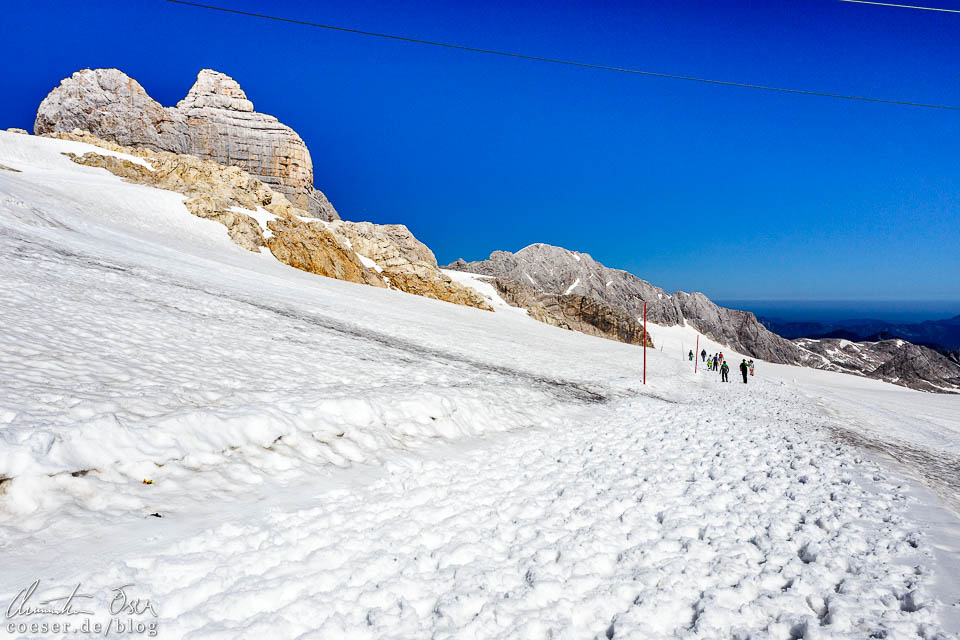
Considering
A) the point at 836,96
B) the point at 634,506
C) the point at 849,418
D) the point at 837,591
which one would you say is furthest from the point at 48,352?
the point at 836,96

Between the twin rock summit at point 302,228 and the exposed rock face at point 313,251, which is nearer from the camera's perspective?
the exposed rock face at point 313,251

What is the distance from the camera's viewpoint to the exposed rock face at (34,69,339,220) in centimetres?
9981

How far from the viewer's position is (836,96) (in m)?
16.5

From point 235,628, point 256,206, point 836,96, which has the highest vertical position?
point 256,206

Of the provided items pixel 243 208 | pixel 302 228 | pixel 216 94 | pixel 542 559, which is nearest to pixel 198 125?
pixel 216 94

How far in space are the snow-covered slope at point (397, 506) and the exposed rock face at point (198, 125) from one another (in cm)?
12260

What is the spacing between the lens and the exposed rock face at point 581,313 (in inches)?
3794

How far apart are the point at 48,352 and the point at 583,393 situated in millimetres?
13915

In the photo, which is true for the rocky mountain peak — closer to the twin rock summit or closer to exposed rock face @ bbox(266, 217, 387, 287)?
the twin rock summit

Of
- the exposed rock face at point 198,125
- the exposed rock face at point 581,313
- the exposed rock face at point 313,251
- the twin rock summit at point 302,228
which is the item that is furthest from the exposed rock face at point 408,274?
the exposed rock face at point 198,125

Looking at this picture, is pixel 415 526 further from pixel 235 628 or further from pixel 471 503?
pixel 235 628

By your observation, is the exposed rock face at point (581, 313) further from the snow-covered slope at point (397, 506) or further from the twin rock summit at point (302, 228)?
the snow-covered slope at point (397, 506)

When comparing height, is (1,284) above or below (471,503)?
above

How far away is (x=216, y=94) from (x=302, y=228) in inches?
4240
